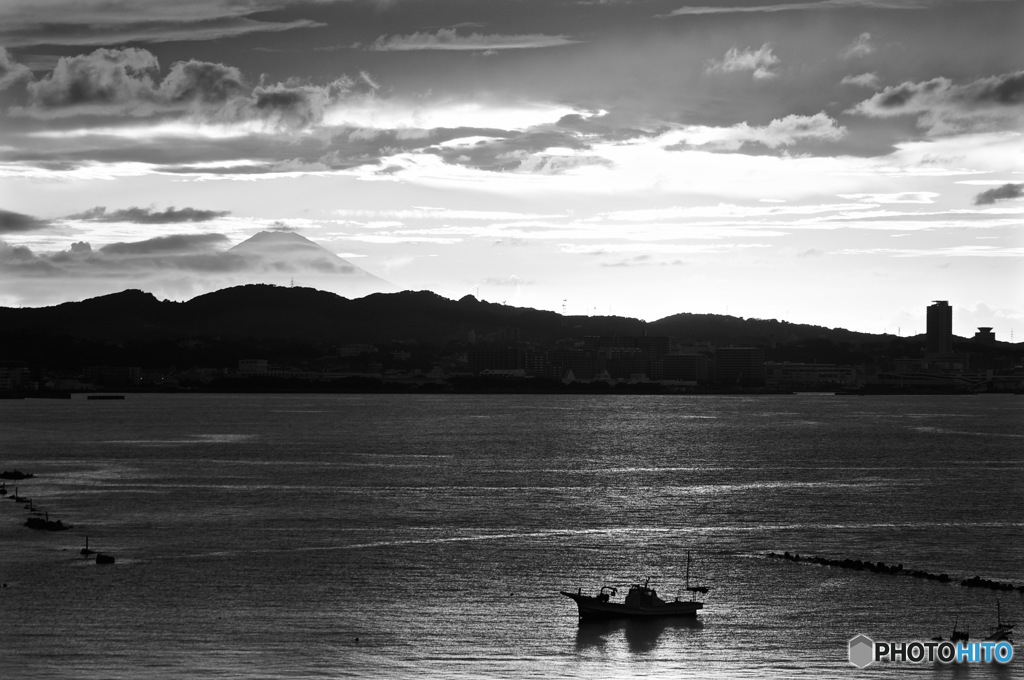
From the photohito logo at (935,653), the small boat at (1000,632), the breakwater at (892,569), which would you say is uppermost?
the breakwater at (892,569)

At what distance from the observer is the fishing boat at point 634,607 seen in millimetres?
29500

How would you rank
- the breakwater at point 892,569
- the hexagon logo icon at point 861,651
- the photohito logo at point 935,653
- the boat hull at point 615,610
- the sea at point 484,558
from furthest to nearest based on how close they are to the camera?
the breakwater at point 892,569 < the boat hull at point 615,610 < the sea at point 484,558 < the photohito logo at point 935,653 < the hexagon logo icon at point 861,651

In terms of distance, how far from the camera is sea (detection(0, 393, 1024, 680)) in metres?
26.5

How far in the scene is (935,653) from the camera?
1043 inches

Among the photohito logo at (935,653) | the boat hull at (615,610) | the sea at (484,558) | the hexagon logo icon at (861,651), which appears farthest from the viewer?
the boat hull at (615,610)

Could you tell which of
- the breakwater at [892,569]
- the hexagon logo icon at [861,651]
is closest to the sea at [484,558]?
the hexagon logo icon at [861,651]

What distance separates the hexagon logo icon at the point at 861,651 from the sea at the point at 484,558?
1.07 ft

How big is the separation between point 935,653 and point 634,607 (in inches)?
268

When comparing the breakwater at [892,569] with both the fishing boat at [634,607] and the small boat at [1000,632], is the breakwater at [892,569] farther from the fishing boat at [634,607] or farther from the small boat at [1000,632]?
the fishing boat at [634,607]

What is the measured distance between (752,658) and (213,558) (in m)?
17.8

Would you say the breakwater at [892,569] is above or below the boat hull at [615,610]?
above

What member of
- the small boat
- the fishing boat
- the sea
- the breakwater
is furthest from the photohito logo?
the breakwater

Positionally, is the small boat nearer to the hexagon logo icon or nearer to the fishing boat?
the hexagon logo icon

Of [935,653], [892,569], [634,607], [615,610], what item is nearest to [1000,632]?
[935,653]
